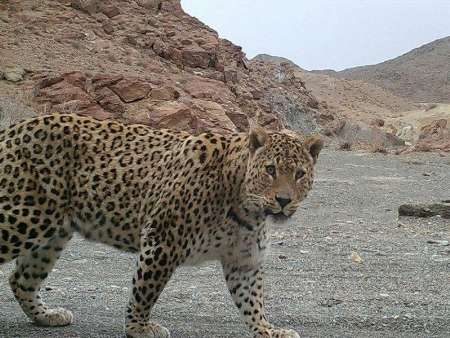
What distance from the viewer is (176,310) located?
780cm

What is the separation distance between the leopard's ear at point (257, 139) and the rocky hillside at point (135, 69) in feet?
67.3

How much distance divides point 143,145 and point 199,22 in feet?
106

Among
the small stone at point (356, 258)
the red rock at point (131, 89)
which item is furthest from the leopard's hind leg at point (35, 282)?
the red rock at point (131, 89)

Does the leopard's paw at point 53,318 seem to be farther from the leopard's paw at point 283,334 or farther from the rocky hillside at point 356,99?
the rocky hillside at point 356,99

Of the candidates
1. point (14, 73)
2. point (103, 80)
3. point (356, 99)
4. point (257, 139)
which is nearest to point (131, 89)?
point (103, 80)

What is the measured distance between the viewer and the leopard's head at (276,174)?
6.00 meters

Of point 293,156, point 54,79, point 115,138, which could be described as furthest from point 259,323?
point 54,79

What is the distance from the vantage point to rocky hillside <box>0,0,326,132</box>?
2797 centimetres

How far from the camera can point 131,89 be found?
28.8 meters

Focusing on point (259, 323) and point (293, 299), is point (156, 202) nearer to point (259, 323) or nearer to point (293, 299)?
point (259, 323)

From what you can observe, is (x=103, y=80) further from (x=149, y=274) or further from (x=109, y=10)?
(x=149, y=274)

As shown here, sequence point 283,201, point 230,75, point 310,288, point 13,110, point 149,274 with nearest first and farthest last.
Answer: point 283,201 → point 149,274 → point 310,288 → point 13,110 → point 230,75

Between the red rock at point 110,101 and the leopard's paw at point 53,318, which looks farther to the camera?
the red rock at point 110,101

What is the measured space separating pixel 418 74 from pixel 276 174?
338 ft
